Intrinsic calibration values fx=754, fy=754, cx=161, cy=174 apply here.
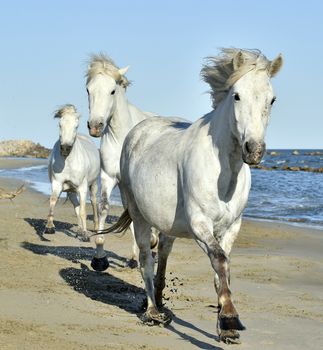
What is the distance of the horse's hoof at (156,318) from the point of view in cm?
705

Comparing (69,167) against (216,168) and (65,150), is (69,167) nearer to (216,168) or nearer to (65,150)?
(65,150)

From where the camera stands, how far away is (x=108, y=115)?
9992 mm

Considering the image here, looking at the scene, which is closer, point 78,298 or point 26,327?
point 26,327

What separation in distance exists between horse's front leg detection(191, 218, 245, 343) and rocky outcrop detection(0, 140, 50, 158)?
9116 cm

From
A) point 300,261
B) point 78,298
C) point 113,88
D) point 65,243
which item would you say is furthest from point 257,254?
point 78,298

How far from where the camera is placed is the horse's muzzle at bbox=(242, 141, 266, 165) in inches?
214

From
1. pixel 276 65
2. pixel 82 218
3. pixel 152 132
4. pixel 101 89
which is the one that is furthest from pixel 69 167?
pixel 276 65

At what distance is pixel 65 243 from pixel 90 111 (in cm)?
442

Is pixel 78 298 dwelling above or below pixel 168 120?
below

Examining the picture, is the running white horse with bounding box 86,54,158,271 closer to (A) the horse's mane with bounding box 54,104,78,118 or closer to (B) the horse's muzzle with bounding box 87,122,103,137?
(B) the horse's muzzle with bounding box 87,122,103,137

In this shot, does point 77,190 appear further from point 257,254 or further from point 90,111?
point 90,111

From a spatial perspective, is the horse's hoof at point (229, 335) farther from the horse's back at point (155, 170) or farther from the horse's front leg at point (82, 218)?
the horse's front leg at point (82, 218)

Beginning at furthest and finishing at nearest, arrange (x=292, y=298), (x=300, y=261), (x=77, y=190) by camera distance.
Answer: (x=77, y=190) < (x=300, y=261) < (x=292, y=298)

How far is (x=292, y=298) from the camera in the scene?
28.5 feet
